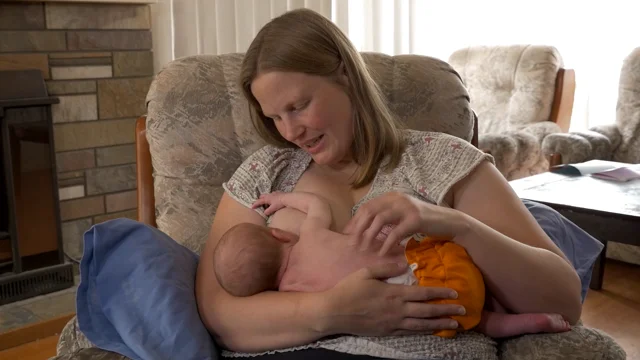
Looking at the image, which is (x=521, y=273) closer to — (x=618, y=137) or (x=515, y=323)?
(x=515, y=323)

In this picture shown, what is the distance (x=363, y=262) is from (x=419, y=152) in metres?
0.35

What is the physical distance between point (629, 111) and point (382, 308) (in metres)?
3.23

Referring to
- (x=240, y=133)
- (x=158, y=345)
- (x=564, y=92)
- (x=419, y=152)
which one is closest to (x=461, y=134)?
(x=419, y=152)

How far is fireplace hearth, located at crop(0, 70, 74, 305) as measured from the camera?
2.72 meters

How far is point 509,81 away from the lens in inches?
A: 159

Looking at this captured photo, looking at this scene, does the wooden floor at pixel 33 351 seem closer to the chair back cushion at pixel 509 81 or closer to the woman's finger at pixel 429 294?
the woman's finger at pixel 429 294

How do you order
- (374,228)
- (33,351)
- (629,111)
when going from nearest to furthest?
(374,228) < (33,351) < (629,111)

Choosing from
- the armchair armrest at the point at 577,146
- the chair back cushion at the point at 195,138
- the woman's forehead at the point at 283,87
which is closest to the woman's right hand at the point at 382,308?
the woman's forehead at the point at 283,87

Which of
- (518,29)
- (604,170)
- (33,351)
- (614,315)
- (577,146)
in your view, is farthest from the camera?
(518,29)

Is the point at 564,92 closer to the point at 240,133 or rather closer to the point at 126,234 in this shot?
the point at 240,133

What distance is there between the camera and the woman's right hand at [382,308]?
113 centimetres

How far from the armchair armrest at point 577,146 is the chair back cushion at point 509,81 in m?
0.33

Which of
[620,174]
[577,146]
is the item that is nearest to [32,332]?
[620,174]

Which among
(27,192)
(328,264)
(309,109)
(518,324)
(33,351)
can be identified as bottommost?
(33,351)
